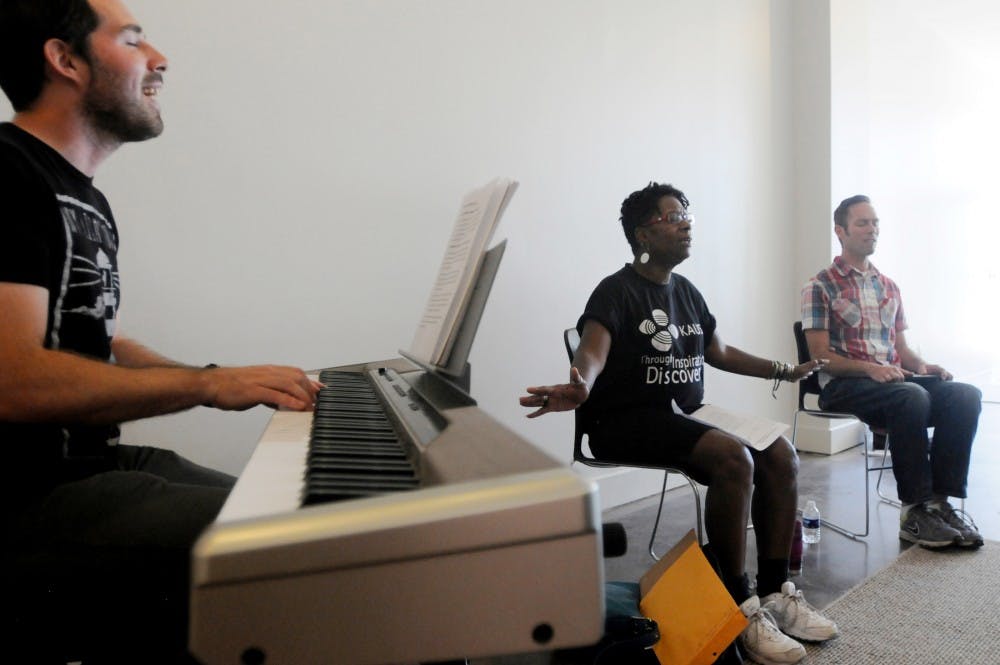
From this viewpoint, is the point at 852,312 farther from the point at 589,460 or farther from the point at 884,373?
the point at 589,460

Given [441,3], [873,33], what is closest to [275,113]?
[441,3]

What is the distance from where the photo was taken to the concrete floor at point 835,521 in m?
2.30

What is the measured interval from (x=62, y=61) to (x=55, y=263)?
350mm

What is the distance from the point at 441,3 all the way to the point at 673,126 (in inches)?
56.9

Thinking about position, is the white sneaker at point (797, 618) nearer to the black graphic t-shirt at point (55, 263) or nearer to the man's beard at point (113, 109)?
the black graphic t-shirt at point (55, 263)

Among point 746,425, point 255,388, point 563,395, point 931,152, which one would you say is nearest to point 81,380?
point 255,388

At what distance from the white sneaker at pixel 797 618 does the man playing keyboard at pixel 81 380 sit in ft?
4.77

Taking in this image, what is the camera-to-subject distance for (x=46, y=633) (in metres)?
0.85

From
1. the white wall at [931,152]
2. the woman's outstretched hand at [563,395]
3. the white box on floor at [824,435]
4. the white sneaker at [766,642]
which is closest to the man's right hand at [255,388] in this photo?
the woman's outstretched hand at [563,395]

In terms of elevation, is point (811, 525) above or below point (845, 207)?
below

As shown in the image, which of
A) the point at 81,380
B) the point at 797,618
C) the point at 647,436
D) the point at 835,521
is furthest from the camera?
the point at 835,521

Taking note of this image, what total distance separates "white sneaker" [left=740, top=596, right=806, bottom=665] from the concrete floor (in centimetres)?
41

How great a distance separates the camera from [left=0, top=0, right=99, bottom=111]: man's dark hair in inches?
43.2

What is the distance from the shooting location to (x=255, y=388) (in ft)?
3.21
